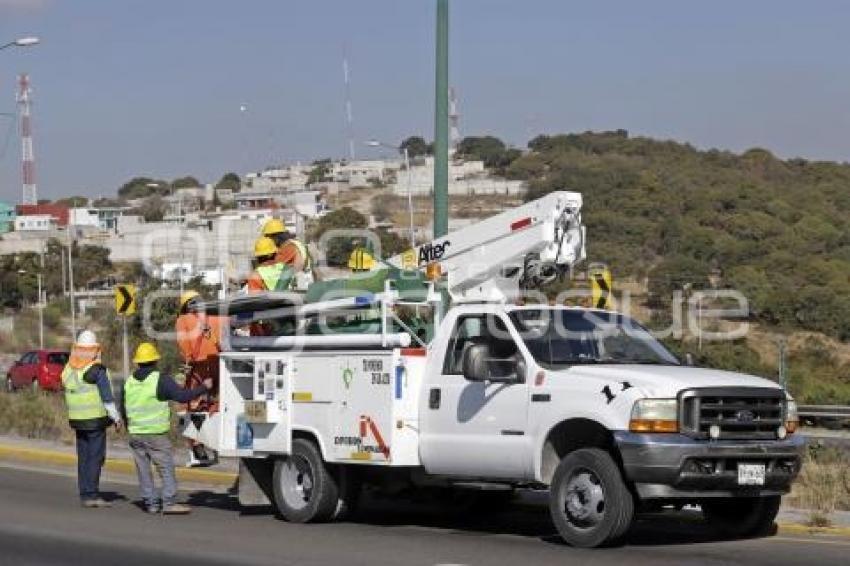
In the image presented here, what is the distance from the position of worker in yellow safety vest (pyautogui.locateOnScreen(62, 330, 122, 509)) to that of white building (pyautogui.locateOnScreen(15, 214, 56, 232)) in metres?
102

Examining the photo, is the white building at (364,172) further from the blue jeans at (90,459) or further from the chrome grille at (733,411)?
the chrome grille at (733,411)

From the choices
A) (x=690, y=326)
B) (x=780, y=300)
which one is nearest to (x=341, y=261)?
(x=690, y=326)

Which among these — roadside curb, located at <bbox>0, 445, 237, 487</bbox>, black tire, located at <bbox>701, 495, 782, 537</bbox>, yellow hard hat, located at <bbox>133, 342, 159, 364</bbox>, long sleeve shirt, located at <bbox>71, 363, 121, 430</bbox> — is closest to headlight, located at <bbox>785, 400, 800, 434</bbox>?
black tire, located at <bbox>701, 495, 782, 537</bbox>

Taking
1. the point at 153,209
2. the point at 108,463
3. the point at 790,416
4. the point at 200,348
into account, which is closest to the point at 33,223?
the point at 153,209

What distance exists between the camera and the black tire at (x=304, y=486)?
48.4 ft

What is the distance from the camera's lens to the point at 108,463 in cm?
2181

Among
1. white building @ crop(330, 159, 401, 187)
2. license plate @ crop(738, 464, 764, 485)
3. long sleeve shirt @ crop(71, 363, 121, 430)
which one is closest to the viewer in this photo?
license plate @ crop(738, 464, 764, 485)

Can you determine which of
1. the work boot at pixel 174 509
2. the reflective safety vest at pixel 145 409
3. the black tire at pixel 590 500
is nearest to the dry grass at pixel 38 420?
the work boot at pixel 174 509

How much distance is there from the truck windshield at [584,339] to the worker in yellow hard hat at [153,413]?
4215mm

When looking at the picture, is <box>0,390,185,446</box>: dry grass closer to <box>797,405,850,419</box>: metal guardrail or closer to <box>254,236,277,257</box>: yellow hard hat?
<box>254,236,277,257</box>: yellow hard hat

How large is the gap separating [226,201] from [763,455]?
112 metres

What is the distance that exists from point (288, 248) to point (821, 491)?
6.14 meters

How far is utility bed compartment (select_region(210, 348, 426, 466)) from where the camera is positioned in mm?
14039

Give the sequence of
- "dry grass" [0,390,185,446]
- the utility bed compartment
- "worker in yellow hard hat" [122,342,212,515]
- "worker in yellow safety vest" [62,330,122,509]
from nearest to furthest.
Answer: the utility bed compartment
"worker in yellow hard hat" [122,342,212,515]
"worker in yellow safety vest" [62,330,122,509]
"dry grass" [0,390,185,446]
